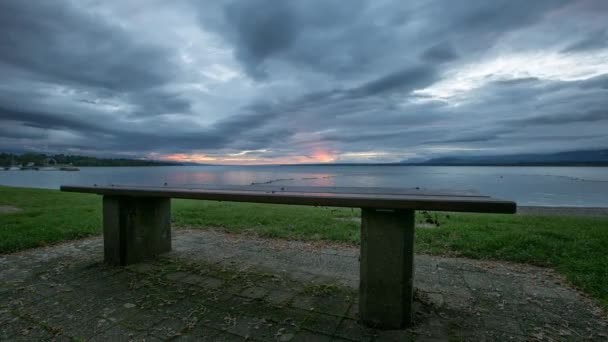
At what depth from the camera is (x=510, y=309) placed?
2689mm

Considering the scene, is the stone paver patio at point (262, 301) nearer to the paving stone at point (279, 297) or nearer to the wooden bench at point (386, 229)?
the paving stone at point (279, 297)

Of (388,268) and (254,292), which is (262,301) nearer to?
(254,292)

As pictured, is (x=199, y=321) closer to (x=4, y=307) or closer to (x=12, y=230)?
(x=4, y=307)

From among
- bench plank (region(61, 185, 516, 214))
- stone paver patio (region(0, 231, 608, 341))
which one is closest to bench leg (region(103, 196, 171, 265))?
stone paver patio (region(0, 231, 608, 341))

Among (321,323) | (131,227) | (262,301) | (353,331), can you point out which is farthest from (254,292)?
(131,227)

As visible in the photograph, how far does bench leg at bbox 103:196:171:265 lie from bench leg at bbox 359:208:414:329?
9.96ft

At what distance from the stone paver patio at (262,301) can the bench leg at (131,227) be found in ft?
0.62

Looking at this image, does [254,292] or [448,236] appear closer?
[254,292]

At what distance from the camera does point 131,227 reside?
3.94 m

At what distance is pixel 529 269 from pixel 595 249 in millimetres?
1533

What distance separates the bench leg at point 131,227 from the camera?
152 inches

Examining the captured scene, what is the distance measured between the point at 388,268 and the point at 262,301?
123 cm

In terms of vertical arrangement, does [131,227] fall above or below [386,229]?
below

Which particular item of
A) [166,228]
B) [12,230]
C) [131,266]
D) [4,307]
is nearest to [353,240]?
[166,228]
